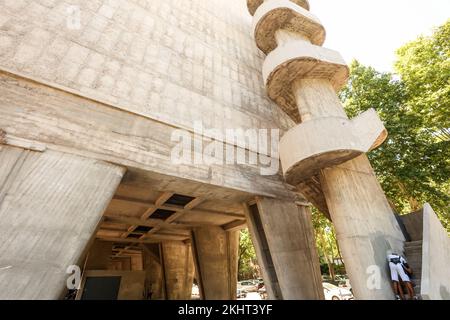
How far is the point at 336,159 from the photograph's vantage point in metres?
8.05

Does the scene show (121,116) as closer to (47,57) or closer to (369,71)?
(47,57)

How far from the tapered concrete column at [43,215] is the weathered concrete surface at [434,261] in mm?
7834

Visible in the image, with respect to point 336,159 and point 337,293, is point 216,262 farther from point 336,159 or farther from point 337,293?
point 337,293

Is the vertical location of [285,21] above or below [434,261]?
above

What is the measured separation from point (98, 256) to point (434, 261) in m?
20.0

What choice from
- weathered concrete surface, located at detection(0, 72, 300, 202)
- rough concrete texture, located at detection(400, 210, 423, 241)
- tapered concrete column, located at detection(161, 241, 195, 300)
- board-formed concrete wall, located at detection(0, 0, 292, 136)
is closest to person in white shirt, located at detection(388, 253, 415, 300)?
rough concrete texture, located at detection(400, 210, 423, 241)

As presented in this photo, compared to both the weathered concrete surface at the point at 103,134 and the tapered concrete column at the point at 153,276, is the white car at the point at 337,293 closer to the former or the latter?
the tapered concrete column at the point at 153,276

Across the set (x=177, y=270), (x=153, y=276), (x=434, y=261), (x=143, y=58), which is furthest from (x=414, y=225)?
(x=153, y=276)

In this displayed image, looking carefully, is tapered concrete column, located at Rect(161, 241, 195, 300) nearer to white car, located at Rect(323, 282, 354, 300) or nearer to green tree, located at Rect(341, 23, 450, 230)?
white car, located at Rect(323, 282, 354, 300)

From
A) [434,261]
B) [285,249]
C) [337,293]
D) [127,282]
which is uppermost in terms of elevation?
[285,249]

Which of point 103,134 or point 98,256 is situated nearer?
point 103,134

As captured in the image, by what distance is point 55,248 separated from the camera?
475cm

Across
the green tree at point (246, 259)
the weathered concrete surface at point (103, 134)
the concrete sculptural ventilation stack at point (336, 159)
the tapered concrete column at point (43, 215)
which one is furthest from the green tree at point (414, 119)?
the green tree at point (246, 259)

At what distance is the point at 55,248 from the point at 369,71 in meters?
19.7
